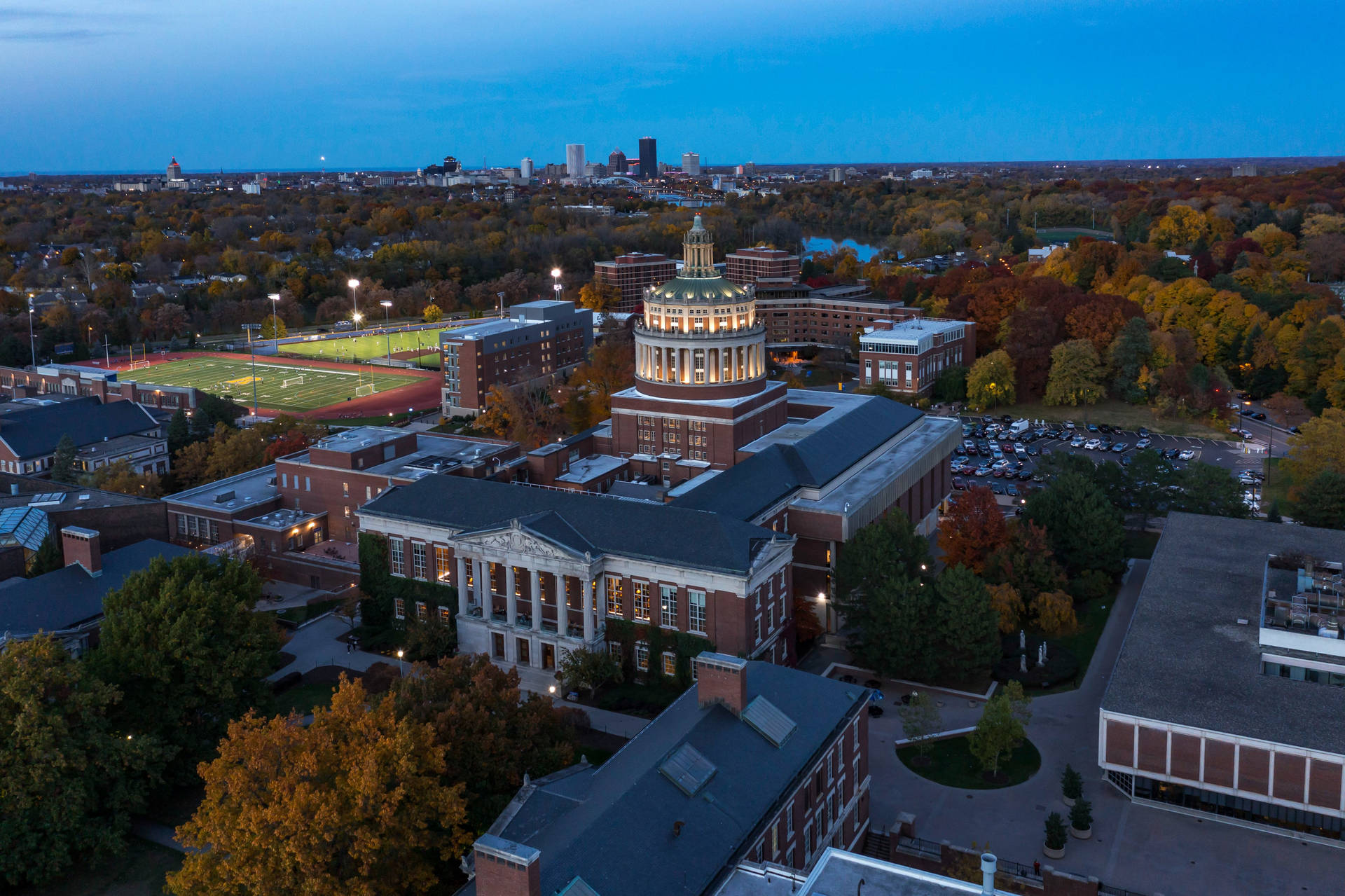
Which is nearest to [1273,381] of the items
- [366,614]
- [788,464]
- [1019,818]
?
[788,464]

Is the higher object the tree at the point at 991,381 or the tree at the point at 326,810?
the tree at the point at 991,381

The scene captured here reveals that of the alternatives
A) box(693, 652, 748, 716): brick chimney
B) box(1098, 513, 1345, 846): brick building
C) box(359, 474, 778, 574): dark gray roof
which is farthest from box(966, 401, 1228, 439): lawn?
box(693, 652, 748, 716): brick chimney

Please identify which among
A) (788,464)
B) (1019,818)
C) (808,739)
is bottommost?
(1019,818)

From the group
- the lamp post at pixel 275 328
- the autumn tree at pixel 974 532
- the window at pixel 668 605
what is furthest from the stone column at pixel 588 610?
the lamp post at pixel 275 328

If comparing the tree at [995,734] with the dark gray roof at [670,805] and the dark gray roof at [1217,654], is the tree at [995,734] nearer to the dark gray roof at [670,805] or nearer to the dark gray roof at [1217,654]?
the dark gray roof at [1217,654]

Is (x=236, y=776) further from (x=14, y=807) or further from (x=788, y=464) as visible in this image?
(x=788, y=464)

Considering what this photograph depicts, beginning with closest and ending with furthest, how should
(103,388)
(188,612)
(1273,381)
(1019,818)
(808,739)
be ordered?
(808,739)
(1019,818)
(188,612)
(103,388)
(1273,381)

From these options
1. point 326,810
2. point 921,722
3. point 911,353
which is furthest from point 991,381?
point 326,810

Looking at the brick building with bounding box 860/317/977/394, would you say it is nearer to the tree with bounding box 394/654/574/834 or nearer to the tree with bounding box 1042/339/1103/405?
the tree with bounding box 1042/339/1103/405
